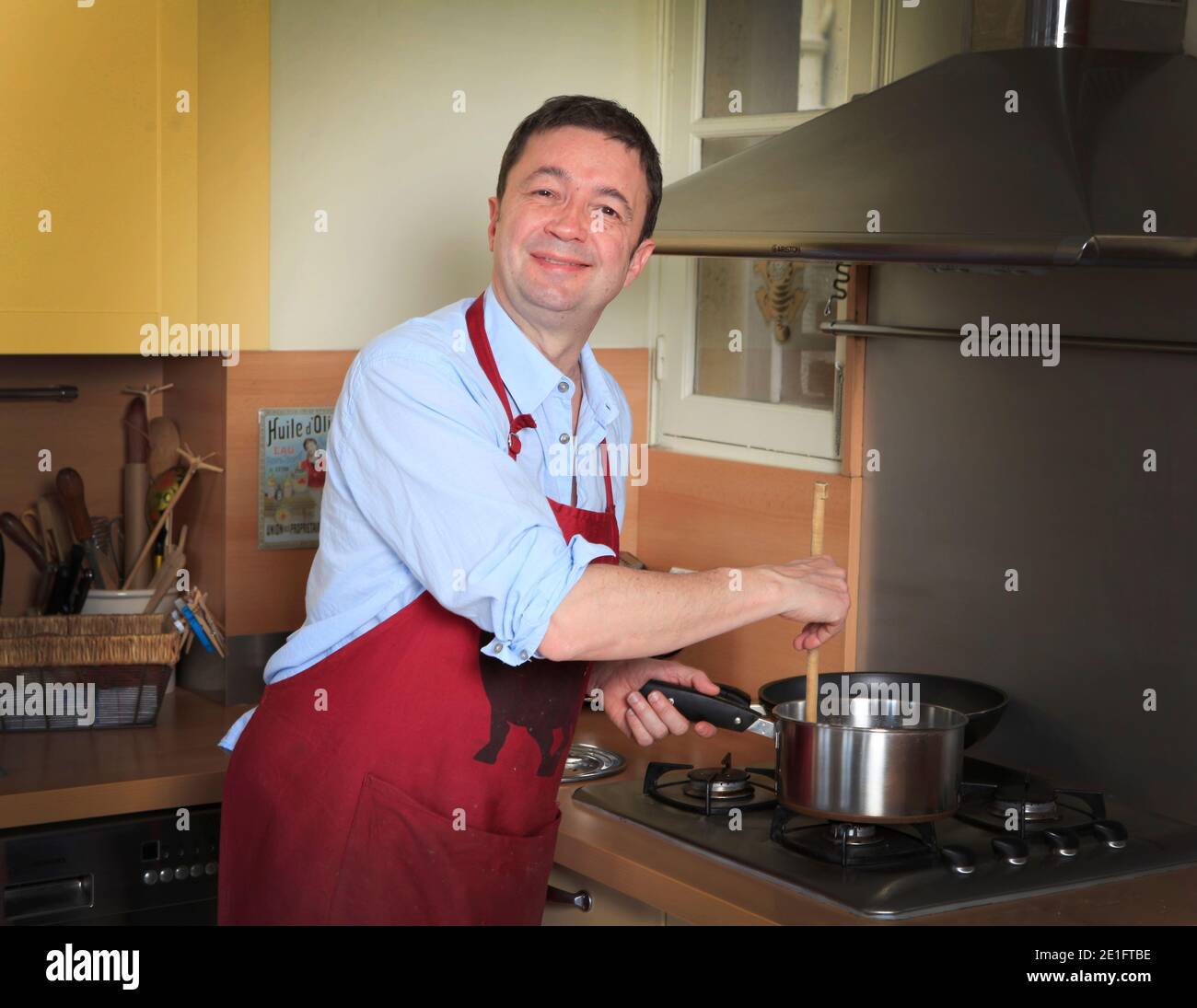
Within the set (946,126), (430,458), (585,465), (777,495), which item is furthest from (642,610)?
(777,495)

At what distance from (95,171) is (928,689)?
1.31 m

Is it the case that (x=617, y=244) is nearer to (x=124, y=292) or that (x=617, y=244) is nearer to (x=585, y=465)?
(x=585, y=465)

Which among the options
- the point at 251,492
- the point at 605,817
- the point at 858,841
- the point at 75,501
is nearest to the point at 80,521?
the point at 75,501

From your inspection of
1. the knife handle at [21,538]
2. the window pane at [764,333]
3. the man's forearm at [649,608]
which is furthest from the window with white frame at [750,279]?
the knife handle at [21,538]

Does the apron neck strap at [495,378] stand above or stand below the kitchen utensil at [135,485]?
above

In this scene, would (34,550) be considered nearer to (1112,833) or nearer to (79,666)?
(79,666)

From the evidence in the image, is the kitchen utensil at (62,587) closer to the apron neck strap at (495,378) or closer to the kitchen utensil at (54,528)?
the kitchen utensil at (54,528)

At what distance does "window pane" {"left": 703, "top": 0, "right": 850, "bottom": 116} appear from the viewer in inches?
89.4

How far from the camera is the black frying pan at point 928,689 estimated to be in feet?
6.47

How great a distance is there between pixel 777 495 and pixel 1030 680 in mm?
495

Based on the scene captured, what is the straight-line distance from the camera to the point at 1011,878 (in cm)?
164

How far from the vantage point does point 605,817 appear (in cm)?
190

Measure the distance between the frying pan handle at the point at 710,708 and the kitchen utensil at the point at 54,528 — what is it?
1.12 meters

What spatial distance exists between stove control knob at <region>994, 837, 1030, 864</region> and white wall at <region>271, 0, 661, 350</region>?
1209mm
